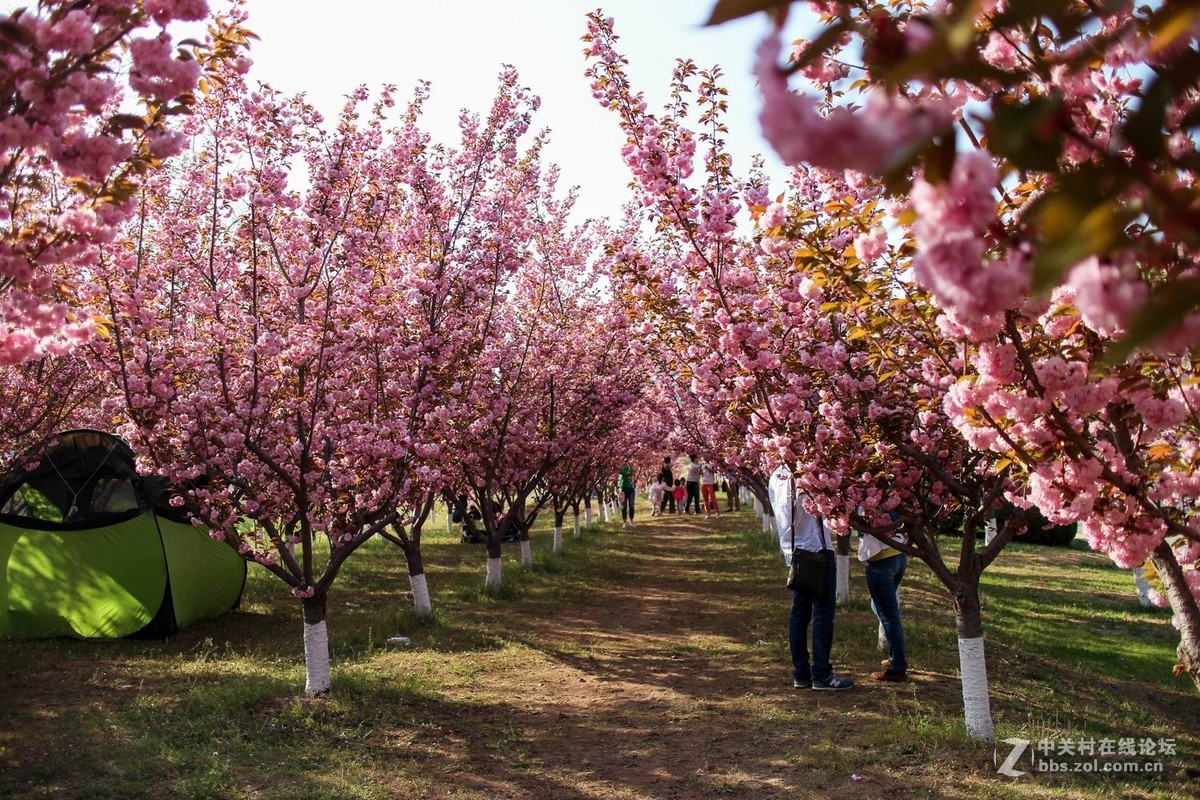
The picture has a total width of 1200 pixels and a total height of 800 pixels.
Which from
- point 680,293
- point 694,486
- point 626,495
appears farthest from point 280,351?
point 694,486

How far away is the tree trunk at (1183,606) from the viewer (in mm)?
3119

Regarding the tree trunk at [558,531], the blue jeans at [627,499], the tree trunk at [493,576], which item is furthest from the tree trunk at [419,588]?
the blue jeans at [627,499]

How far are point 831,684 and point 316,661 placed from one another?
364 cm

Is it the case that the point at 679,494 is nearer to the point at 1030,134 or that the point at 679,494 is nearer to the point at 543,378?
the point at 543,378

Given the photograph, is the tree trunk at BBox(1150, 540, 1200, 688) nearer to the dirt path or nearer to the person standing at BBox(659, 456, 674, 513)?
the dirt path

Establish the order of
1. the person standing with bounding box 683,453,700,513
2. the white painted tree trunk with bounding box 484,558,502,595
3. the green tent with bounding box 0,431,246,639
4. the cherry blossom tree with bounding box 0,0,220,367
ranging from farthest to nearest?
the person standing with bounding box 683,453,700,513, the white painted tree trunk with bounding box 484,558,502,595, the green tent with bounding box 0,431,246,639, the cherry blossom tree with bounding box 0,0,220,367

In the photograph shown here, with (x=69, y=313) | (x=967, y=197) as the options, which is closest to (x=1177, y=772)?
(x=967, y=197)

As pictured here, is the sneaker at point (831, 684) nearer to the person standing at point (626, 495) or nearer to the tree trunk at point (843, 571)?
the tree trunk at point (843, 571)

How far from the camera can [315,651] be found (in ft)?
21.5

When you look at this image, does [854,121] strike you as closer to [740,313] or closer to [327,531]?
[740,313]

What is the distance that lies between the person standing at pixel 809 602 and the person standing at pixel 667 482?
66.3 feet

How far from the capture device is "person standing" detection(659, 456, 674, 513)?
27.8m

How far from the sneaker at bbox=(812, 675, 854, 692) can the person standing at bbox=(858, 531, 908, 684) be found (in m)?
0.34

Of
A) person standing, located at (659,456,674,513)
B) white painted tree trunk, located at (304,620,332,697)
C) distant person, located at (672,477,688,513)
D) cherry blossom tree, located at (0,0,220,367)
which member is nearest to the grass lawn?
white painted tree trunk, located at (304,620,332,697)
